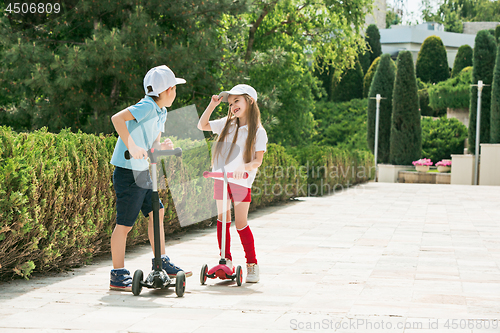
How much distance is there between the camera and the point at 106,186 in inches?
203

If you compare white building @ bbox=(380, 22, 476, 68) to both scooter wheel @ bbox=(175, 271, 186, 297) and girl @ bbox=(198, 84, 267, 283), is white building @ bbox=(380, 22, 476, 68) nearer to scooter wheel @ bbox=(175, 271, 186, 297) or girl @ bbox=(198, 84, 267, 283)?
girl @ bbox=(198, 84, 267, 283)

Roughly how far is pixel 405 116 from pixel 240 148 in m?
27.0

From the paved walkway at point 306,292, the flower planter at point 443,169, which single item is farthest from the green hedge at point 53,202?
the flower planter at point 443,169

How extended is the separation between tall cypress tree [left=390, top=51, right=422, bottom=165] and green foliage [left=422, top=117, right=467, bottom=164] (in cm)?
382

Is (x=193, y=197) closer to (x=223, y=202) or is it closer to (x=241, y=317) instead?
(x=223, y=202)

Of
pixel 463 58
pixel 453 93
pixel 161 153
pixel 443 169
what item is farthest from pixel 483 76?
pixel 161 153

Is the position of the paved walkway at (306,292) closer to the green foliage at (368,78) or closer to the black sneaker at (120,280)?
the black sneaker at (120,280)

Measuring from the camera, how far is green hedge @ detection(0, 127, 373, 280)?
3.88 metres

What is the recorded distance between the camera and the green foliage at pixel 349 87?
127ft

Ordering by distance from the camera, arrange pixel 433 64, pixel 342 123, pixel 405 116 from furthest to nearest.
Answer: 1. pixel 433 64
2. pixel 342 123
3. pixel 405 116

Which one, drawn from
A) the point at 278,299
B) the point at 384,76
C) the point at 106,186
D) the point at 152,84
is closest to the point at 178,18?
the point at 106,186

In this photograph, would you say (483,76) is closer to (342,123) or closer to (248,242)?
(342,123)

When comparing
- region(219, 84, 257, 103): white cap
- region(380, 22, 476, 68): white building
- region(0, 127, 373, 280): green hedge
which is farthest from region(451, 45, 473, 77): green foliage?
region(219, 84, 257, 103): white cap

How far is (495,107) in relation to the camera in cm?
2388
